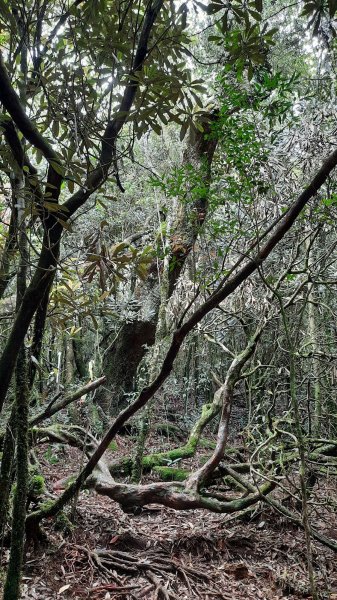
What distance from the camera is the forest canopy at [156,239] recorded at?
1.85 m

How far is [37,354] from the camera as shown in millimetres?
2506

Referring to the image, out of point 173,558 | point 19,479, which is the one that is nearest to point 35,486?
point 173,558

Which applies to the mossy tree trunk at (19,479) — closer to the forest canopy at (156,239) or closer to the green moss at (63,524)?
the forest canopy at (156,239)

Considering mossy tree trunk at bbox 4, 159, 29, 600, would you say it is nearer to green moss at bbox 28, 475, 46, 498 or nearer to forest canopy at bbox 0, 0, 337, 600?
forest canopy at bbox 0, 0, 337, 600

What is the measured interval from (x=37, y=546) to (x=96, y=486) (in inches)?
27.4

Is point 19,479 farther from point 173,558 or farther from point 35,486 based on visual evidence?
point 173,558

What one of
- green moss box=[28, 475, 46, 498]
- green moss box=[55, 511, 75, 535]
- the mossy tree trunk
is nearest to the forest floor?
green moss box=[55, 511, 75, 535]

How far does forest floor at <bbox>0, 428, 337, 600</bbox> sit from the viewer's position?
279cm

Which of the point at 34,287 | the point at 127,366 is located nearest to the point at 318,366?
the point at 127,366

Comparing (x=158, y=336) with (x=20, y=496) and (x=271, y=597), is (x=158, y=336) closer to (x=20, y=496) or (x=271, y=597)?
(x=271, y=597)

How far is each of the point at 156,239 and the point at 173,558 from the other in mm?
3102

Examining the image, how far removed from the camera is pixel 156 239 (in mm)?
4832

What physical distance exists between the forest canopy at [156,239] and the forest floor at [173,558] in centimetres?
9

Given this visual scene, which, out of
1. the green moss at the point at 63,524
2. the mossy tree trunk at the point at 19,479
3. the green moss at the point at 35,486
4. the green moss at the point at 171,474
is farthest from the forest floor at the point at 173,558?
the green moss at the point at 171,474
